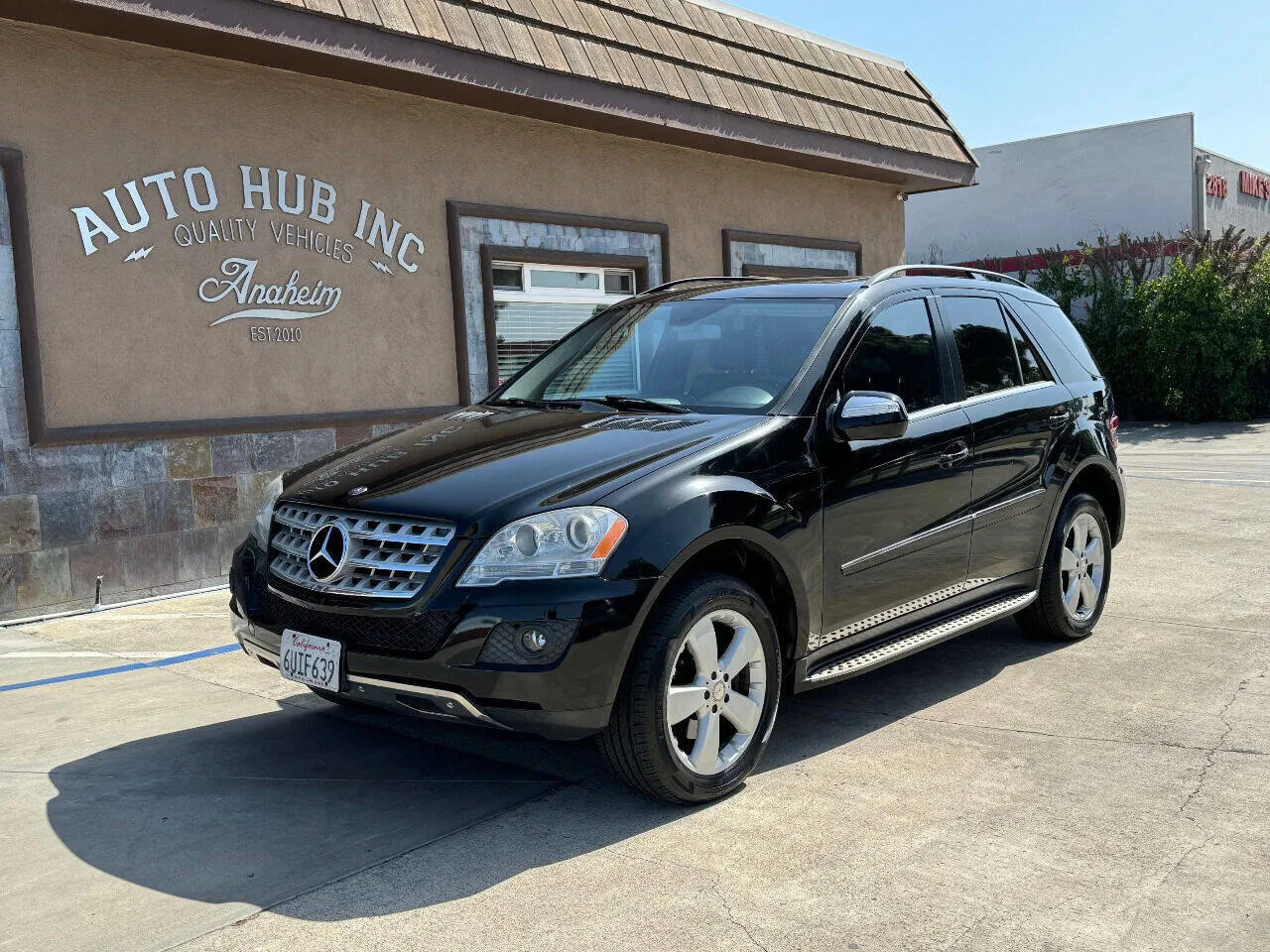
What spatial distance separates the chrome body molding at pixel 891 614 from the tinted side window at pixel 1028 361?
1.12 meters

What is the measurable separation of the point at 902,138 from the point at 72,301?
9.27m

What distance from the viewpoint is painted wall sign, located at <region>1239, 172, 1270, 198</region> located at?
29.2 metres

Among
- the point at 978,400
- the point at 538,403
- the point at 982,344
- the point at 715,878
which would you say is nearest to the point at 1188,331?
the point at 982,344

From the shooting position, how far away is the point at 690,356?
4.97 m

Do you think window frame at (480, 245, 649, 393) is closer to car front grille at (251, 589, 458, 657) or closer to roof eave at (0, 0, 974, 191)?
roof eave at (0, 0, 974, 191)

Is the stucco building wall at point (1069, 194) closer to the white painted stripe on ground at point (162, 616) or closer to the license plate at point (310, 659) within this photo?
the white painted stripe on ground at point (162, 616)

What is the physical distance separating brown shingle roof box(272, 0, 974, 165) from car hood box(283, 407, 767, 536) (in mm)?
4421

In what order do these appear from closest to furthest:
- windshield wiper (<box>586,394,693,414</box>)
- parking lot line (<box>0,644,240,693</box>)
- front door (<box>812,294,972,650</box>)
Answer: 1. front door (<box>812,294,972,650</box>)
2. windshield wiper (<box>586,394,693,414</box>)
3. parking lot line (<box>0,644,240,693</box>)

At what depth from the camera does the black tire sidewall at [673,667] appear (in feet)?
12.2

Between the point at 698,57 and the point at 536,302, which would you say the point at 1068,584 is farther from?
the point at 698,57

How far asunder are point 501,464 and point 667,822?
1285mm

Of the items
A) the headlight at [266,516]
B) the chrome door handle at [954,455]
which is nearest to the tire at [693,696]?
the chrome door handle at [954,455]

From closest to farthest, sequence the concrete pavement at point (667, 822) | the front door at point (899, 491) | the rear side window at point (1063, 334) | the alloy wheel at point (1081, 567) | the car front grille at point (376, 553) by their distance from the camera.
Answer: the concrete pavement at point (667, 822) → the car front grille at point (376, 553) → the front door at point (899, 491) → the alloy wheel at point (1081, 567) → the rear side window at point (1063, 334)

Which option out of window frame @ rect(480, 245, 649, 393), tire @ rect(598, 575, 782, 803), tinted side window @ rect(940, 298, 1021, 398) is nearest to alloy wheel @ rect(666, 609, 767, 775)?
tire @ rect(598, 575, 782, 803)
